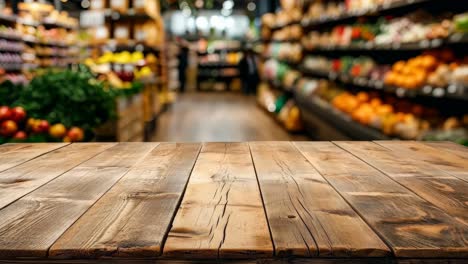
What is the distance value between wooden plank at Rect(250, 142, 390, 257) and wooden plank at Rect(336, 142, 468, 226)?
218mm

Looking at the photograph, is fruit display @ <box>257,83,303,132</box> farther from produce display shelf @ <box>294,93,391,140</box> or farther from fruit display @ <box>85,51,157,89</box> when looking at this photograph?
fruit display @ <box>85,51,157,89</box>

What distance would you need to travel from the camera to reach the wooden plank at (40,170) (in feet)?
4.26

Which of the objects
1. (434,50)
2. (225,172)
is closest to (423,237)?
(225,172)

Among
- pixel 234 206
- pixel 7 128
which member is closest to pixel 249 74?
pixel 7 128

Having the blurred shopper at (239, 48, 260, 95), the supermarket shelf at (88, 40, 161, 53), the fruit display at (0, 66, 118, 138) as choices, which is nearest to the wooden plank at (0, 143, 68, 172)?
the fruit display at (0, 66, 118, 138)

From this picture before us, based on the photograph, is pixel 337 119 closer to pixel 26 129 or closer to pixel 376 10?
pixel 376 10

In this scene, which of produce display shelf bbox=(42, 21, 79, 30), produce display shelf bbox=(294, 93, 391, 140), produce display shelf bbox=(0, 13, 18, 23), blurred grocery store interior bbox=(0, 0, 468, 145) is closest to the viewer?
blurred grocery store interior bbox=(0, 0, 468, 145)

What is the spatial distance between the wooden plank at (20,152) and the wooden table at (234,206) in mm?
13

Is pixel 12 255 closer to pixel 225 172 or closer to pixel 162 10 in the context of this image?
pixel 225 172

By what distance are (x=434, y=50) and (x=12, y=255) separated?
4400 millimetres

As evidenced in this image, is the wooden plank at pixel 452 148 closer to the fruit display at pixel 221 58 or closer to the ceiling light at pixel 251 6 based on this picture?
the fruit display at pixel 221 58

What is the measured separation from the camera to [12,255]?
2.94 feet

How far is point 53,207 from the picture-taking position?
1.14 m

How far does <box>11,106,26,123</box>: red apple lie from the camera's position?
3.24 metres
